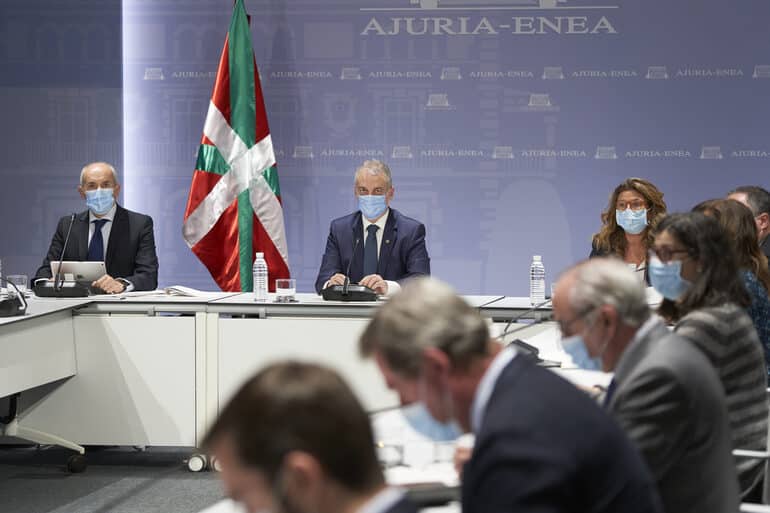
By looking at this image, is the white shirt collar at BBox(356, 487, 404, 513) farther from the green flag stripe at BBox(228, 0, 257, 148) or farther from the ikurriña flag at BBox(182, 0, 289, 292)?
the green flag stripe at BBox(228, 0, 257, 148)

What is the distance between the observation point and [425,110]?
714 cm

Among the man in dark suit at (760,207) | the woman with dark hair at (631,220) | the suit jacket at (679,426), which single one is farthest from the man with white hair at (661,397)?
the man in dark suit at (760,207)

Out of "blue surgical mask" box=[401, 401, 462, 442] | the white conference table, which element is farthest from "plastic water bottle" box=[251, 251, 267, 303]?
"blue surgical mask" box=[401, 401, 462, 442]

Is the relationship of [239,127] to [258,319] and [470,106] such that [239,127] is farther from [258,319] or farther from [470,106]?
[258,319]

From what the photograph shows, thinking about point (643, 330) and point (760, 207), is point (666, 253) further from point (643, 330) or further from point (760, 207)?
point (760, 207)

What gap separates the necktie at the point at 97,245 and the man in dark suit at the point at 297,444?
474 cm

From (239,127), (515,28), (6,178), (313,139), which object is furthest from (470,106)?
(6,178)

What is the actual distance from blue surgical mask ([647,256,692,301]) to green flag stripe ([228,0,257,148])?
14.1 ft

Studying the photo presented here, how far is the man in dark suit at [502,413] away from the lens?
4.88 ft

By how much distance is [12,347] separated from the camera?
14.8ft

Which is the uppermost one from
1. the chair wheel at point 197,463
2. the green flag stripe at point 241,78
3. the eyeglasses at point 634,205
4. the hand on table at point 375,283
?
the green flag stripe at point 241,78

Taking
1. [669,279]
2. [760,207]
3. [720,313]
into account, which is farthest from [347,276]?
[720,313]

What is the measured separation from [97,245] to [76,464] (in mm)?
1264

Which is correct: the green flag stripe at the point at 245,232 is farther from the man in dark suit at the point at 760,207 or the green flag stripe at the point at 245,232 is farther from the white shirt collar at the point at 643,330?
the white shirt collar at the point at 643,330
